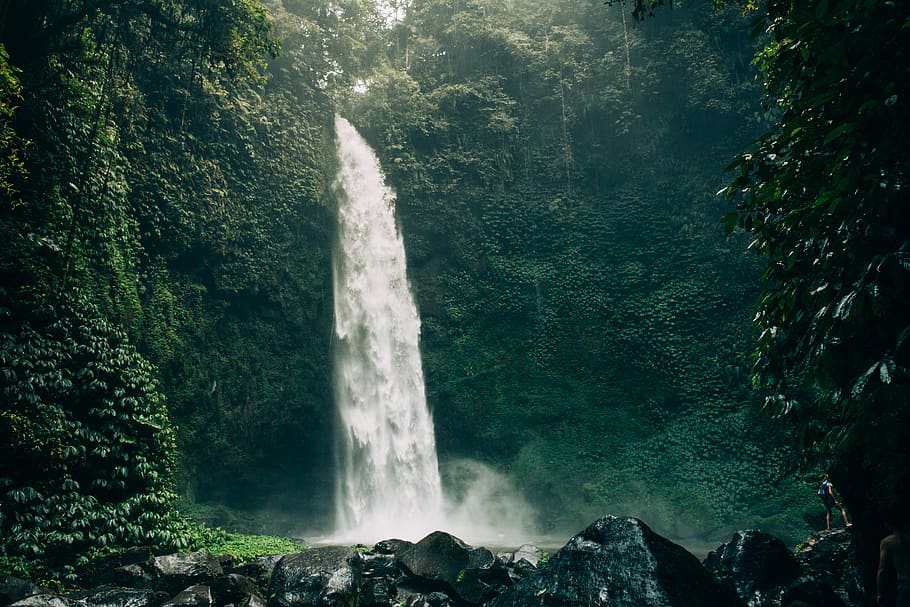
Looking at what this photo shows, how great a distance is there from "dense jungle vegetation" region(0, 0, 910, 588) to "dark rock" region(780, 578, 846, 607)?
1107mm

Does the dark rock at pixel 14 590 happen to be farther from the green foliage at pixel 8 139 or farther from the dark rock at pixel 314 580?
the green foliage at pixel 8 139

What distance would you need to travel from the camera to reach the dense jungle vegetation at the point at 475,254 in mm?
3422

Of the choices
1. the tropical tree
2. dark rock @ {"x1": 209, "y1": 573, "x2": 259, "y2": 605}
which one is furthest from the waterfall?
the tropical tree

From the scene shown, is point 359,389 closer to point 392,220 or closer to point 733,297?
point 392,220

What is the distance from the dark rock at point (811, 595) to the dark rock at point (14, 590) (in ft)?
24.2

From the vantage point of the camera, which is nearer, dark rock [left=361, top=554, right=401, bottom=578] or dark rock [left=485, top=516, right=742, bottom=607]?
dark rock [left=485, top=516, right=742, bottom=607]

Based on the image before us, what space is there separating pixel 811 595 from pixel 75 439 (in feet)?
32.4

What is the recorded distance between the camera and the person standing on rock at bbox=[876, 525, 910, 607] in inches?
127

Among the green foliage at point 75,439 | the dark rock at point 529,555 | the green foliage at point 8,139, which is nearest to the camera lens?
the green foliage at point 8,139

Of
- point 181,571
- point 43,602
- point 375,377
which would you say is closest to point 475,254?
point 375,377

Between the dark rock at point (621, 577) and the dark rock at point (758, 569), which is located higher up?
the dark rock at point (621, 577)

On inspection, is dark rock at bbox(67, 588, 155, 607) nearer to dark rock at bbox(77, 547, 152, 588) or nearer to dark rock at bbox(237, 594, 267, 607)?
dark rock at bbox(237, 594, 267, 607)

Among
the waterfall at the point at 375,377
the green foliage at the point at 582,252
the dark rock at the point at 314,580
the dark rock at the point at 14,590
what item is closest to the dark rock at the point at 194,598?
the dark rock at the point at 314,580

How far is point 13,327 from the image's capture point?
8500 millimetres
